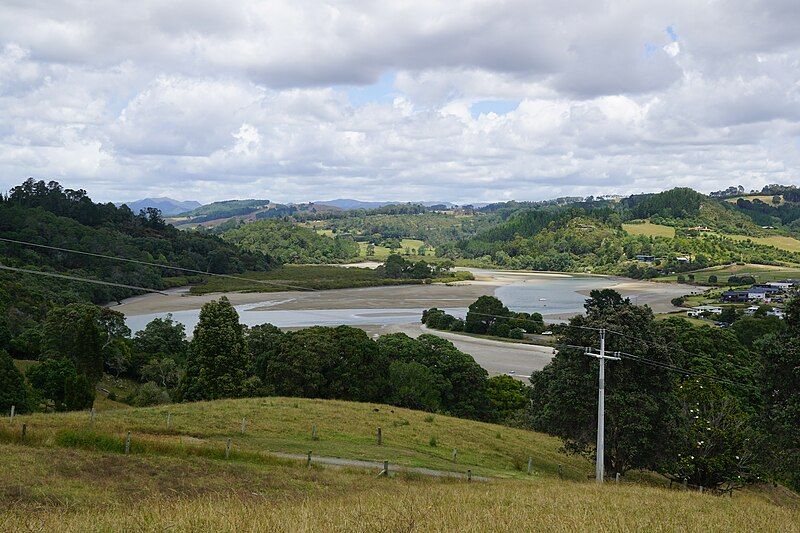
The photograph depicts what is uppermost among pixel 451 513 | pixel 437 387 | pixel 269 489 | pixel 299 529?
pixel 299 529

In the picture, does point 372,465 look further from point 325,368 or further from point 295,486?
point 325,368

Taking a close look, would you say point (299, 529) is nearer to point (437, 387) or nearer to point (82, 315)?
point (437, 387)

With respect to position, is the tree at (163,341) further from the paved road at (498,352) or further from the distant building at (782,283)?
the distant building at (782,283)

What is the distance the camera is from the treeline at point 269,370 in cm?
3859

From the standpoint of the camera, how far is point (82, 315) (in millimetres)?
52844

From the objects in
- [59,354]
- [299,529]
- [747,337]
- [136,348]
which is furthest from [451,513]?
[747,337]

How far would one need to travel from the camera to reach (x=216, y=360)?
38.6 m

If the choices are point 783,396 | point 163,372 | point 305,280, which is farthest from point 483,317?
point 783,396

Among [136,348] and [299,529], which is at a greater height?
[299,529]

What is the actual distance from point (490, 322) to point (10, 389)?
57.8 metres

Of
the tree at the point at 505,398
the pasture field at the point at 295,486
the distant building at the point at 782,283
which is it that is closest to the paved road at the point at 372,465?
the pasture field at the point at 295,486

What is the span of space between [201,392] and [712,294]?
9442cm

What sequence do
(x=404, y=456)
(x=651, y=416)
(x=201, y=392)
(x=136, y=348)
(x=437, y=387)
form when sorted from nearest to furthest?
1. (x=404, y=456)
2. (x=651, y=416)
3. (x=201, y=392)
4. (x=437, y=387)
5. (x=136, y=348)

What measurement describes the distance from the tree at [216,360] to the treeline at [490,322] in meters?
43.9
